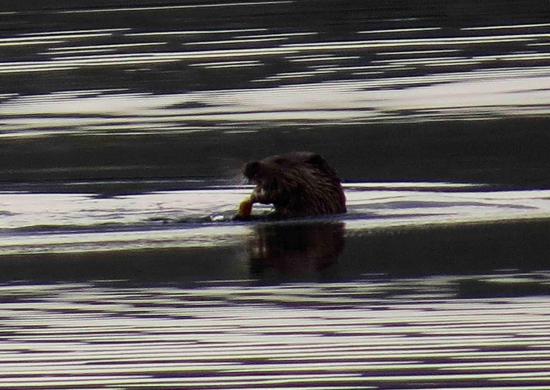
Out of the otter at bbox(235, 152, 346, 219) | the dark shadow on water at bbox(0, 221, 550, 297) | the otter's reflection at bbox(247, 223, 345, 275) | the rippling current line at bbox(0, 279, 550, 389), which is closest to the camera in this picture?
the rippling current line at bbox(0, 279, 550, 389)

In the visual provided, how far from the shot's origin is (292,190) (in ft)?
38.3

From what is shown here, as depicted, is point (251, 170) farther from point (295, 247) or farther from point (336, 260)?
point (336, 260)

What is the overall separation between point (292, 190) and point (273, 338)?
3.87 metres

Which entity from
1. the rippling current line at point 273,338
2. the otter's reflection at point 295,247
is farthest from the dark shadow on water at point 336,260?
the rippling current line at point 273,338

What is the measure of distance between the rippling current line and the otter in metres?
2.46

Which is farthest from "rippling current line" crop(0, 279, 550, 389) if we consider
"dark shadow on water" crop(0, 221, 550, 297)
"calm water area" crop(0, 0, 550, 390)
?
"dark shadow on water" crop(0, 221, 550, 297)

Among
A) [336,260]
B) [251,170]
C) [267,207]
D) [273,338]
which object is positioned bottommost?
[267,207]

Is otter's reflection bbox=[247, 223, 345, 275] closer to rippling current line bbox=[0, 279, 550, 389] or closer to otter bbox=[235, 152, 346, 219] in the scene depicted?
otter bbox=[235, 152, 346, 219]

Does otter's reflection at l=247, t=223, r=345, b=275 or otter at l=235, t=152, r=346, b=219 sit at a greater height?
otter at l=235, t=152, r=346, b=219

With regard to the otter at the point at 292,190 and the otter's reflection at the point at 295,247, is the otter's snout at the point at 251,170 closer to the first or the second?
the otter at the point at 292,190

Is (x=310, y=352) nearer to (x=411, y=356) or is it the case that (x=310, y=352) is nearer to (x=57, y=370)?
(x=411, y=356)

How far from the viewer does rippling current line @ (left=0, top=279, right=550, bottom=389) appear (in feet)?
23.6

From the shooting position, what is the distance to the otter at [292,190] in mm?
11617

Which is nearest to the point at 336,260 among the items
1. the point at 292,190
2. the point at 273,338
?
the point at 292,190
